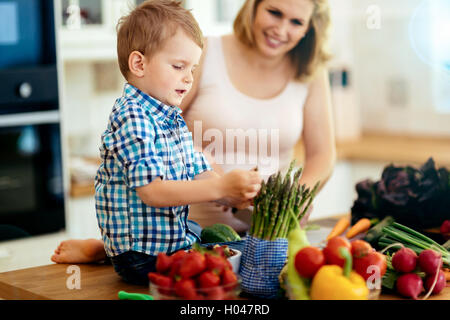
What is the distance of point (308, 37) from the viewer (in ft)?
6.45

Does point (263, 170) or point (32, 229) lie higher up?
point (263, 170)

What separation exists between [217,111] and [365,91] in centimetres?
267

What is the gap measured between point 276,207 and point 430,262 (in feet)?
0.95

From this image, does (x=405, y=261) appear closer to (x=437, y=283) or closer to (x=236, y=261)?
(x=437, y=283)

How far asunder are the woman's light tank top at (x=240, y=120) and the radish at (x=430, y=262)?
677 millimetres

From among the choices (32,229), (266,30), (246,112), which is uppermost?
(266,30)

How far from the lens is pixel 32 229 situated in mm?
2787

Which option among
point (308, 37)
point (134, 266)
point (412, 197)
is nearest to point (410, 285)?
point (134, 266)

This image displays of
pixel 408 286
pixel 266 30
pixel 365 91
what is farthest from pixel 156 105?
pixel 365 91
